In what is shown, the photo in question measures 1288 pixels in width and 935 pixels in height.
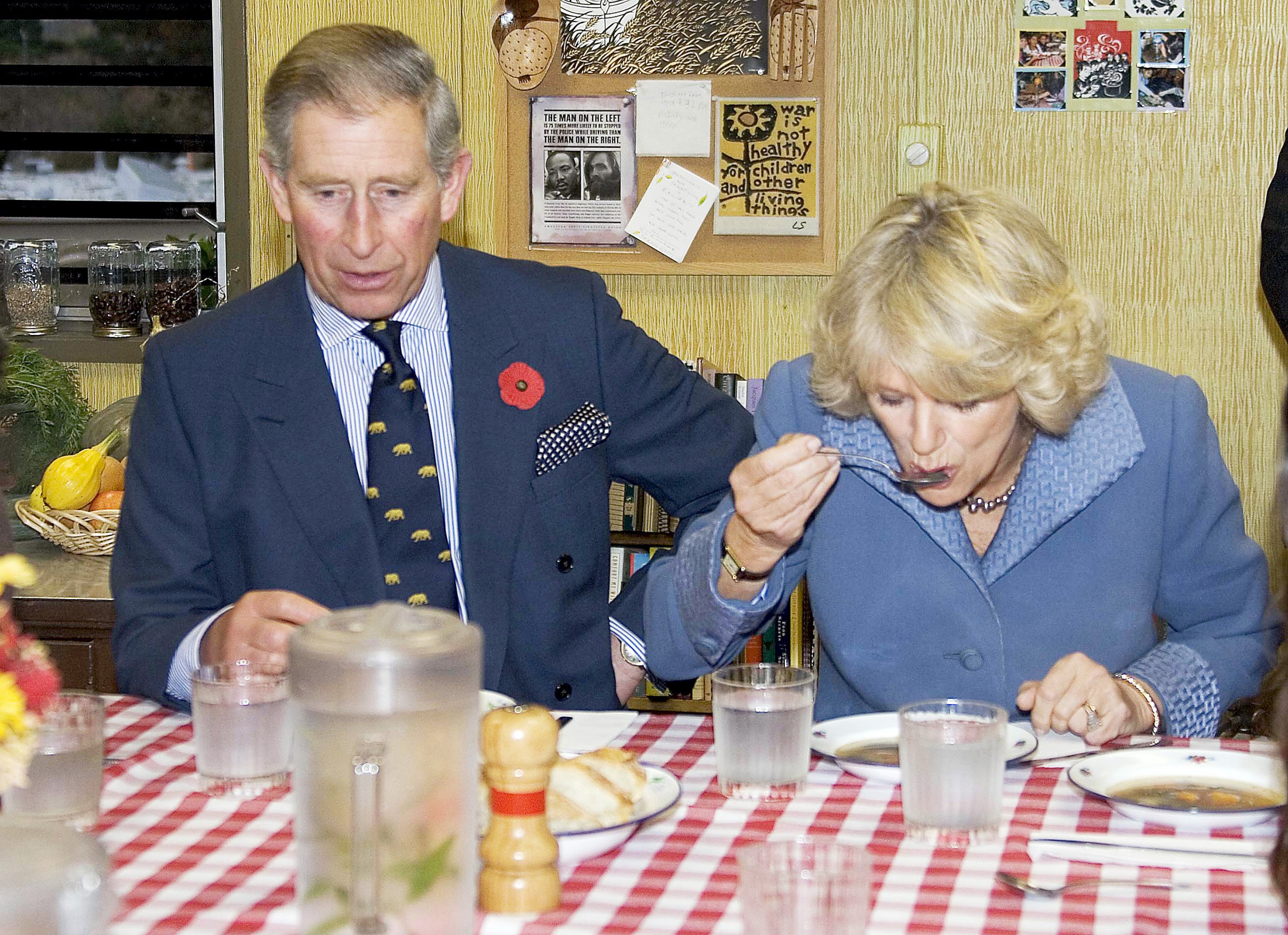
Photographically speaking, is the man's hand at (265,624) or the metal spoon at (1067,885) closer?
the metal spoon at (1067,885)

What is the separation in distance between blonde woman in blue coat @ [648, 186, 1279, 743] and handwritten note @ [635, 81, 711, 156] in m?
1.61

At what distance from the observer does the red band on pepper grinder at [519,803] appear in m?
1.20

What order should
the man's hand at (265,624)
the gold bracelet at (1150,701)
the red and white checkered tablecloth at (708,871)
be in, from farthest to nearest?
the gold bracelet at (1150,701) → the man's hand at (265,624) → the red and white checkered tablecloth at (708,871)

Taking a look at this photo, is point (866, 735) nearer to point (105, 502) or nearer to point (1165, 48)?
point (105, 502)

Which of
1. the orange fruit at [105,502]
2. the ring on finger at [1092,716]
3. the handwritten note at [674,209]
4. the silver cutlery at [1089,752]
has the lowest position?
the silver cutlery at [1089,752]

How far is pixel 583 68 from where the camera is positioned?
3590mm

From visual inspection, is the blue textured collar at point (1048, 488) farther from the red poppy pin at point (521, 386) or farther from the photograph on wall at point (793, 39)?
the photograph on wall at point (793, 39)

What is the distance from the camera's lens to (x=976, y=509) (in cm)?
203

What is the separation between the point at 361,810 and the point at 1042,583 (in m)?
1.18

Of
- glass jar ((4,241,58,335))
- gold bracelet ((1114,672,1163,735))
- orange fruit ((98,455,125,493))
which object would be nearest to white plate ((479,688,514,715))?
gold bracelet ((1114,672,1163,735))

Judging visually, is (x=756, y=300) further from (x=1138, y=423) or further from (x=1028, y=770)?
(x=1028, y=770)

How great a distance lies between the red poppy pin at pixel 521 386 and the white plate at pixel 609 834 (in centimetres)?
83

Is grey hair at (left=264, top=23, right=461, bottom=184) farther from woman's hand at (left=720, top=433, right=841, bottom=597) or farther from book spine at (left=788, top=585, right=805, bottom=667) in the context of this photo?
book spine at (left=788, top=585, right=805, bottom=667)

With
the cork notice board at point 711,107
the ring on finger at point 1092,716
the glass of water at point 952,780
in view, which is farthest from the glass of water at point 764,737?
the cork notice board at point 711,107
